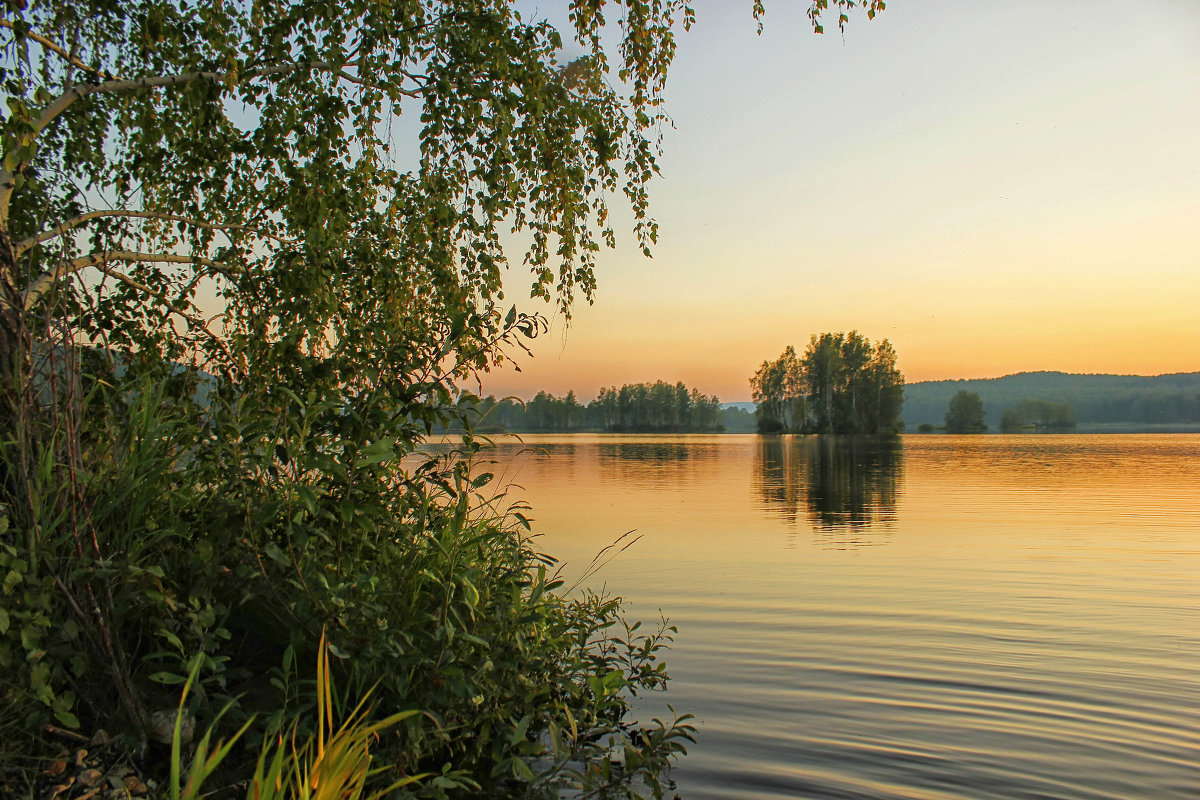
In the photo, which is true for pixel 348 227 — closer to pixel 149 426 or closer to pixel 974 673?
pixel 149 426

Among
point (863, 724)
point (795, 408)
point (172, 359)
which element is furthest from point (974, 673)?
point (795, 408)

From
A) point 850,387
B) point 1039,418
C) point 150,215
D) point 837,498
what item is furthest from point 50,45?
point 1039,418

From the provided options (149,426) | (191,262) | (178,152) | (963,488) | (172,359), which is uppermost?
(178,152)

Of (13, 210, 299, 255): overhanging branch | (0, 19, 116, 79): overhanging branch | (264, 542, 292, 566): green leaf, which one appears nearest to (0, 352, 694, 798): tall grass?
(264, 542, 292, 566): green leaf

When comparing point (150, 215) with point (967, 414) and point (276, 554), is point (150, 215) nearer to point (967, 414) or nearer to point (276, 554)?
point (276, 554)

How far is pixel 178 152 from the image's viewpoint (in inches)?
242

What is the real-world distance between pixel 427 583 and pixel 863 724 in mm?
3147

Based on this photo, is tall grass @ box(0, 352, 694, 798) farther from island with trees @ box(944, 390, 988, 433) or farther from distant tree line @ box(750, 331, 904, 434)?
island with trees @ box(944, 390, 988, 433)

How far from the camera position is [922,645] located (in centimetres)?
751

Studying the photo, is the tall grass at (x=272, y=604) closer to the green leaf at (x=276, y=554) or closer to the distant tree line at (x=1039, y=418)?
the green leaf at (x=276, y=554)

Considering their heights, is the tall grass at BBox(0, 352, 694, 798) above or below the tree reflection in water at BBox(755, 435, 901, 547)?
above

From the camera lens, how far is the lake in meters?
4.86

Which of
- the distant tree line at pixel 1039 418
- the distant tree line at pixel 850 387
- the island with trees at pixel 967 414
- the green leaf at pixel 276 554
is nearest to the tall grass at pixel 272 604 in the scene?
the green leaf at pixel 276 554

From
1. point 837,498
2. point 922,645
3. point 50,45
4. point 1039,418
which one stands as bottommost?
point 837,498
